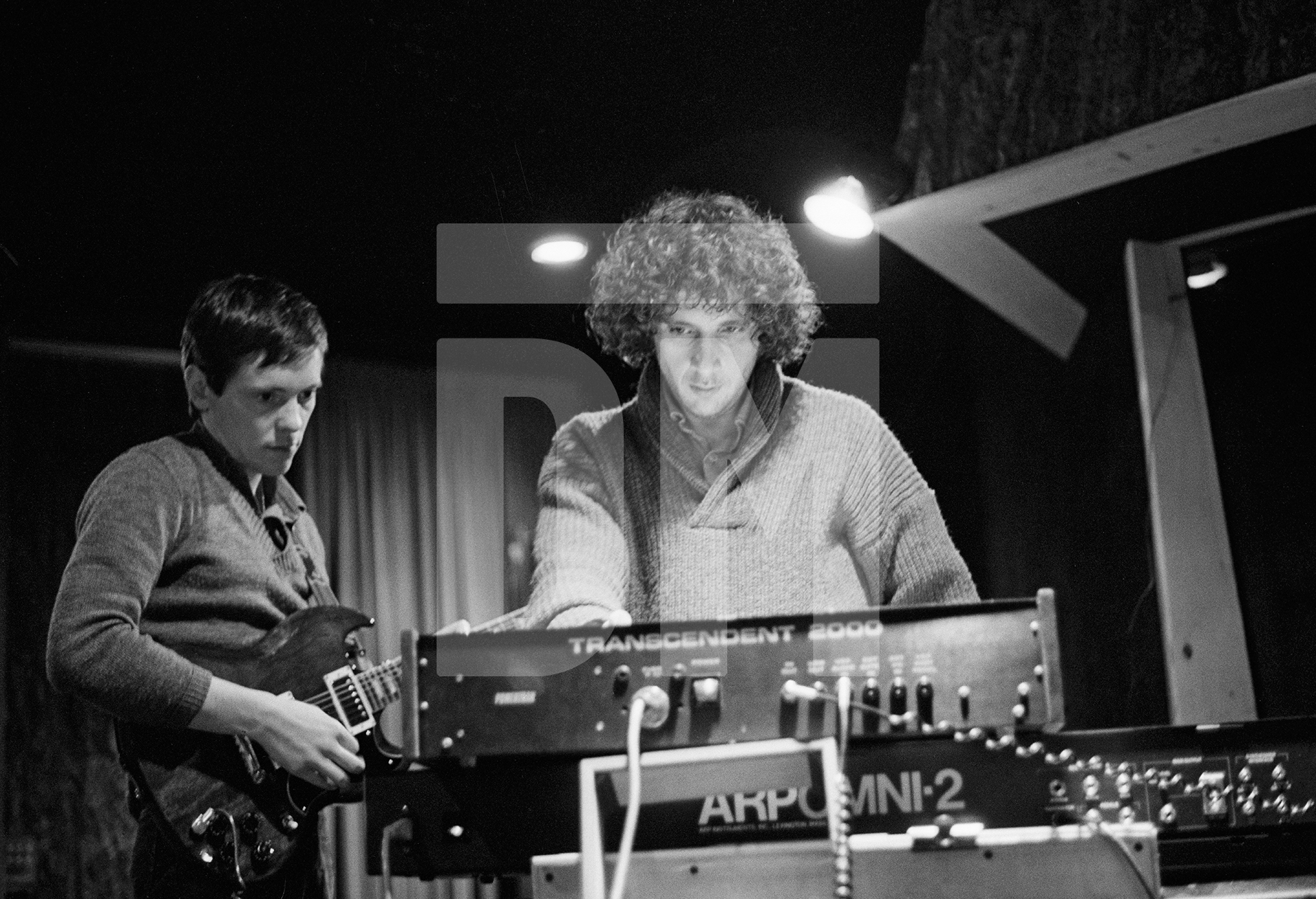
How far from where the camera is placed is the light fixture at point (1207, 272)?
2.99 m

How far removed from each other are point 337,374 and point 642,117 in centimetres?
111

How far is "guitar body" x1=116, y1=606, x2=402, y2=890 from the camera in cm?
191


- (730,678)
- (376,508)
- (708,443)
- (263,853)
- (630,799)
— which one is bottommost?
(263,853)

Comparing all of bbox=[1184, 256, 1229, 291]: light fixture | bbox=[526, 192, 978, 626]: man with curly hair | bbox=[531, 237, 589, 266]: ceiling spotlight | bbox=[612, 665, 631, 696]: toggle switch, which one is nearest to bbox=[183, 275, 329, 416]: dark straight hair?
bbox=[531, 237, 589, 266]: ceiling spotlight

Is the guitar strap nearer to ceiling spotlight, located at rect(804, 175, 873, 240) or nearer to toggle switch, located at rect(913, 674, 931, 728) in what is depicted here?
ceiling spotlight, located at rect(804, 175, 873, 240)

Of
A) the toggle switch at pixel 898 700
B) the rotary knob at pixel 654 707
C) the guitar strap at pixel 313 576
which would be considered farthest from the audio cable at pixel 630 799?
the guitar strap at pixel 313 576

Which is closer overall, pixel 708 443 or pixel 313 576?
pixel 708 443

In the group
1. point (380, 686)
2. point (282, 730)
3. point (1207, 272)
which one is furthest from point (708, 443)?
point (1207, 272)

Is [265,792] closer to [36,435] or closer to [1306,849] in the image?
[36,435]

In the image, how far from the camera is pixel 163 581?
2.11 meters

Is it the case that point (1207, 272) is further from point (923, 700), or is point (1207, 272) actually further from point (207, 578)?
point (207, 578)

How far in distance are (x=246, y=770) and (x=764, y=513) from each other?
948mm

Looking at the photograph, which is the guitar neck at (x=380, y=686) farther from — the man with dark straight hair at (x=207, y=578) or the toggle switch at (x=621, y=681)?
the toggle switch at (x=621, y=681)

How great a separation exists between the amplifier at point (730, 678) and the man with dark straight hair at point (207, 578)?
90 cm
